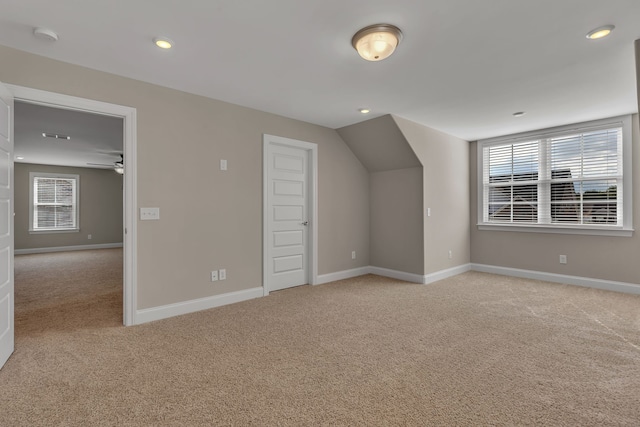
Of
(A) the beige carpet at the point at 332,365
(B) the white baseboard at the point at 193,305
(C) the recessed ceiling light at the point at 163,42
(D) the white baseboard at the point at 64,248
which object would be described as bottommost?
(A) the beige carpet at the point at 332,365

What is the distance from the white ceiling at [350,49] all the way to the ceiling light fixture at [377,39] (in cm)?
5

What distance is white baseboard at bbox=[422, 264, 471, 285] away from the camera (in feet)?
15.9

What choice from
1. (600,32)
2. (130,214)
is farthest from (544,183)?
(130,214)

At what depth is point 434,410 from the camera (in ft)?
5.91

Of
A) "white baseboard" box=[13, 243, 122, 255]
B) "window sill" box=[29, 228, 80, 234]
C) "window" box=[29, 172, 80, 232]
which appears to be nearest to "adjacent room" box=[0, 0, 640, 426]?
"white baseboard" box=[13, 243, 122, 255]

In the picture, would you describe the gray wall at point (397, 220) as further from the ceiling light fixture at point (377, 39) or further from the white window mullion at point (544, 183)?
the ceiling light fixture at point (377, 39)

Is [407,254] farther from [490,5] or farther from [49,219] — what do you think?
[49,219]

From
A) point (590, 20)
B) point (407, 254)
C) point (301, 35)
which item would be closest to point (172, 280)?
point (301, 35)

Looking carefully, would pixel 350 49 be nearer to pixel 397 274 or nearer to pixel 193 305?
pixel 193 305

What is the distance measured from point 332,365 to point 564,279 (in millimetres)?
4404

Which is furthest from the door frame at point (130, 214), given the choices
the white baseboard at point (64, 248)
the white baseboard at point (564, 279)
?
the white baseboard at point (64, 248)

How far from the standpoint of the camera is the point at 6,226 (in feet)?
7.88

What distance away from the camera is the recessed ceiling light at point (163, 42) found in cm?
239

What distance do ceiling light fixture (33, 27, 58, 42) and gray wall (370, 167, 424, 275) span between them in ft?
14.3
